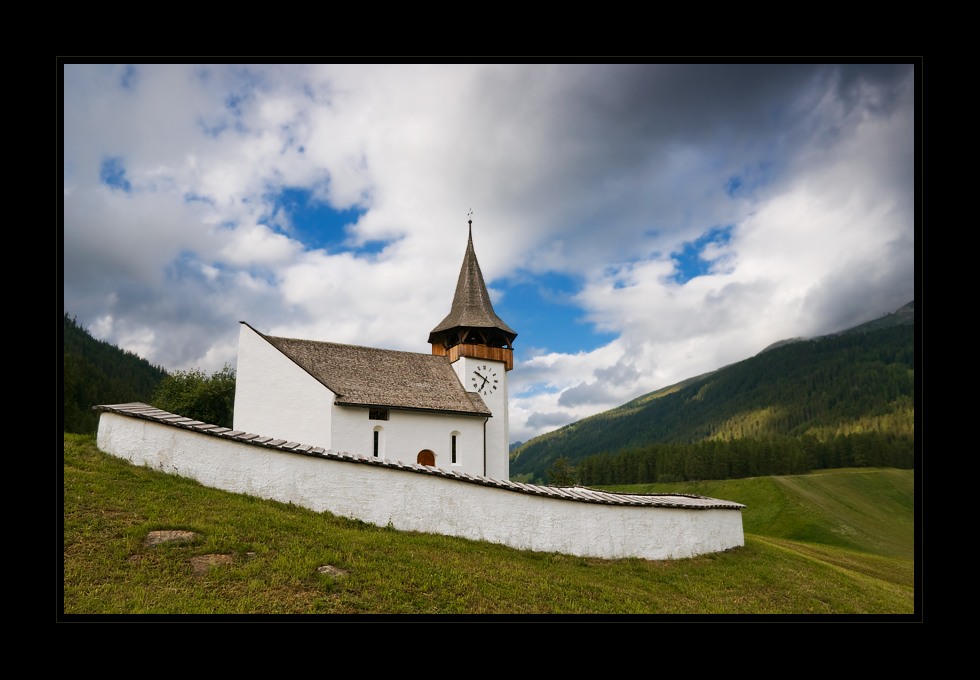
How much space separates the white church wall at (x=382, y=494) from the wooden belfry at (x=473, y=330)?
17161mm

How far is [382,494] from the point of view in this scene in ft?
34.3

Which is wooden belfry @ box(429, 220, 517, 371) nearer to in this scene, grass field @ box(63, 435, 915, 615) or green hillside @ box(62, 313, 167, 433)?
grass field @ box(63, 435, 915, 615)

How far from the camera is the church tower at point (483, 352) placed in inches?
1073

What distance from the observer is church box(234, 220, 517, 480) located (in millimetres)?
21922

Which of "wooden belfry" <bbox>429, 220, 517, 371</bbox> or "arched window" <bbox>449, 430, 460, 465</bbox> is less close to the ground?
"wooden belfry" <bbox>429, 220, 517, 371</bbox>

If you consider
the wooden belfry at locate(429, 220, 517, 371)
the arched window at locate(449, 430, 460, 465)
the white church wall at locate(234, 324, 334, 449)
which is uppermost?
the wooden belfry at locate(429, 220, 517, 371)

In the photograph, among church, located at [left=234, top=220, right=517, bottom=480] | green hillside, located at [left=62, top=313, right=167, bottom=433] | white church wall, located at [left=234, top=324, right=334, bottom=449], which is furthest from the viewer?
green hillside, located at [left=62, top=313, right=167, bottom=433]

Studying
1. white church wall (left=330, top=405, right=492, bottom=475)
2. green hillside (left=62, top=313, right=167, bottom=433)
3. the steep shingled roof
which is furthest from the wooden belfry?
green hillside (left=62, top=313, right=167, bottom=433)

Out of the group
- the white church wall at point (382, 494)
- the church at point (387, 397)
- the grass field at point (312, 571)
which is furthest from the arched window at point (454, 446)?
the grass field at point (312, 571)

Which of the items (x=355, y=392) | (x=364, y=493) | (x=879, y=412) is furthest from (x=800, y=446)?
(x=364, y=493)

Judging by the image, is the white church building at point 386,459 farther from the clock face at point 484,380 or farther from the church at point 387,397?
the clock face at point 484,380

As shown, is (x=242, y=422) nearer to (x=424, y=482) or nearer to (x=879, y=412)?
(x=424, y=482)

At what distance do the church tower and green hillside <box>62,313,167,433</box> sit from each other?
40.7 metres
